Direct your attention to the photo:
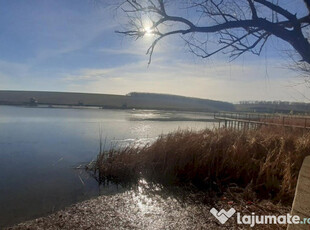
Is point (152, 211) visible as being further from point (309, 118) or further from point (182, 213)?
point (309, 118)

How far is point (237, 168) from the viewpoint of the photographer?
26.2 ft

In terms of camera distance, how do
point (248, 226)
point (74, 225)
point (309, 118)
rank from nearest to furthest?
point (248, 226) < point (74, 225) < point (309, 118)

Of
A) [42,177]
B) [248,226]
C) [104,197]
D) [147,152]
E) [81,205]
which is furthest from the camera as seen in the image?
[147,152]

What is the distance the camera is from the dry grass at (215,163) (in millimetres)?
7230

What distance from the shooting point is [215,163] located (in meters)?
8.38

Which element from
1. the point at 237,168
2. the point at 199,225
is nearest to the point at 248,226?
the point at 199,225

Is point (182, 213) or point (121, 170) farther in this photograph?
point (121, 170)

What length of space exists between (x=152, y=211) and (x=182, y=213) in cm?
65
